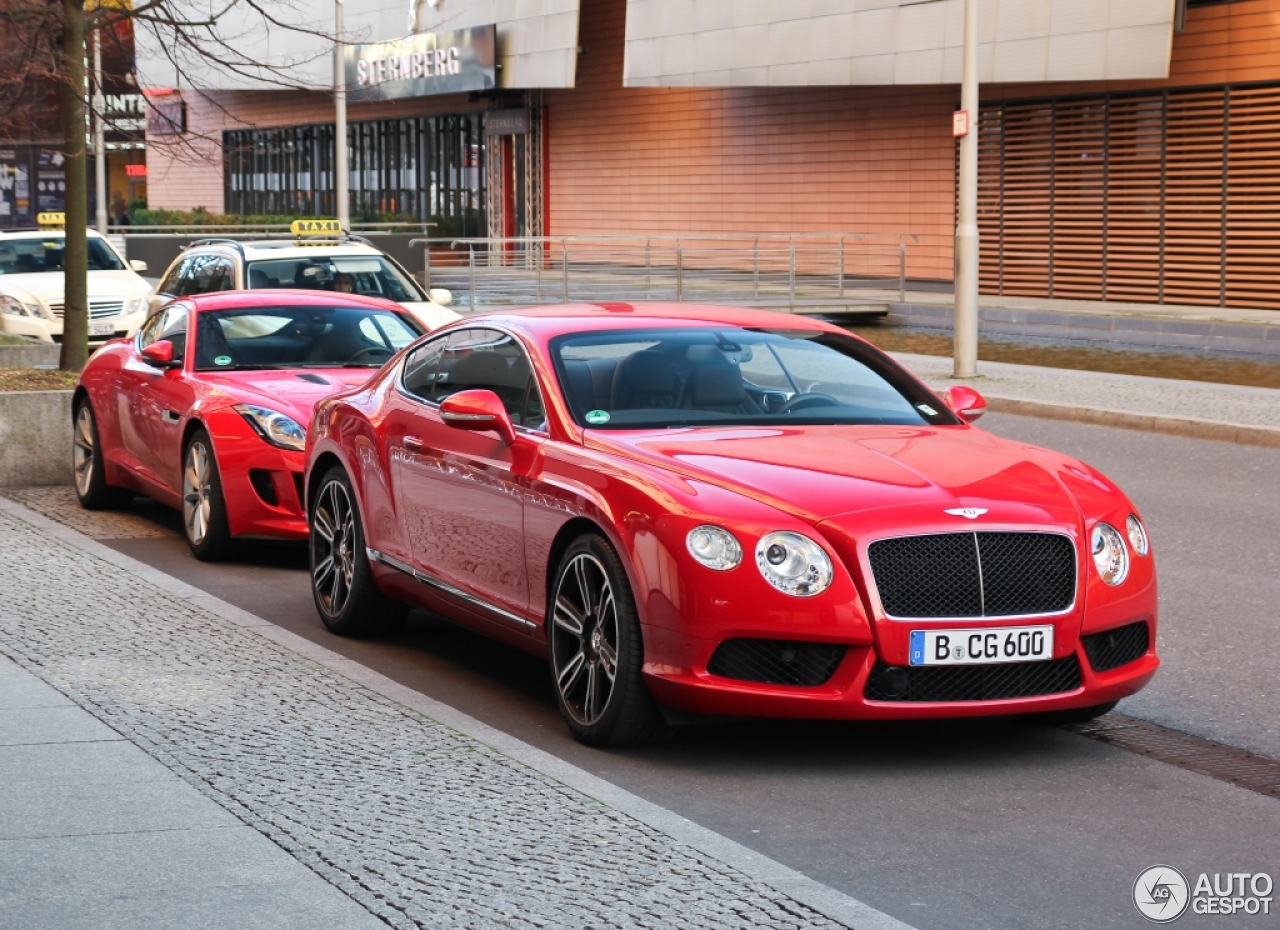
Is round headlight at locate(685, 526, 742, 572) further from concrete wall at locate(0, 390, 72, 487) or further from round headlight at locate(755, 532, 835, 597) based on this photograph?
concrete wall at locate(0, 390, 72, 487)

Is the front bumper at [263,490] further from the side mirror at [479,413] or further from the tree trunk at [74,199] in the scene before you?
the tree trunk at [74,199]

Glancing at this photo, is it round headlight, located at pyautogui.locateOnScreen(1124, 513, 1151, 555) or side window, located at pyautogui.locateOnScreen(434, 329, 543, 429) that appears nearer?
round headlight, located at pyautogui.locateOnScreen(1124, 513, 1151, 555)

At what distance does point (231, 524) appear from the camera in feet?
33.9

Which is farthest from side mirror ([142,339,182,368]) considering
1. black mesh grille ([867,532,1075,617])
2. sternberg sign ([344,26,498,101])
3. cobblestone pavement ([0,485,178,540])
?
sternberg sign ([344,26,498,101])

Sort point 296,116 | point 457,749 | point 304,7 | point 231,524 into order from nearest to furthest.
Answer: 1. point 457,749
2. point 231,524
3. point 304,7
4. point 296,116

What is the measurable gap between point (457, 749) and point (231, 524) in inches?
186

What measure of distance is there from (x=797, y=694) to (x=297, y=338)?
6.34 m

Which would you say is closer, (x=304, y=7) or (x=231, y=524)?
(x=231, y=524)

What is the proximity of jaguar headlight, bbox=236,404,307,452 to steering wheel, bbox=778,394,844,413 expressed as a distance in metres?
3.82

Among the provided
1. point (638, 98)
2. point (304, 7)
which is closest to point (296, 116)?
point (304, 7)

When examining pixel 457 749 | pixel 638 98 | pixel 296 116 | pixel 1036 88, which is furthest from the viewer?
pixel 296 116

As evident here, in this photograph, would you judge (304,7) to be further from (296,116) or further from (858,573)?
(858,573)

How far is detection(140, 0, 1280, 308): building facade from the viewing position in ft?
92.8

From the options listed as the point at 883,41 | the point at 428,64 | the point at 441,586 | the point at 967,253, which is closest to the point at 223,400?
the point at 441,586
